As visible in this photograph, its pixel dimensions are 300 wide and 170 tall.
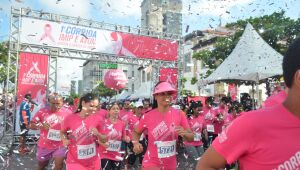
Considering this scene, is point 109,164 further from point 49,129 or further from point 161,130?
point 161,130

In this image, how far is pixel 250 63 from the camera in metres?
11.3

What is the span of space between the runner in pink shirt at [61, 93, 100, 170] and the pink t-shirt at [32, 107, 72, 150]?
1581 millimetres

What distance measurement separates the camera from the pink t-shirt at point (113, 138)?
6609 millimetres

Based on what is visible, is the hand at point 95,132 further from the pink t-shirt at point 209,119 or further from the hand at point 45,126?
the pink t-shirt at point 209,119

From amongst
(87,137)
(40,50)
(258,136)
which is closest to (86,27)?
(40,50)

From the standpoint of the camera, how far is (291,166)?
1.52 m

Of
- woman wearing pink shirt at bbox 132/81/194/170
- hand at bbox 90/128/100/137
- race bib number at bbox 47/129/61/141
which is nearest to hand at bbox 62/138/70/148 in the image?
hand at bbox 90/128/100/137

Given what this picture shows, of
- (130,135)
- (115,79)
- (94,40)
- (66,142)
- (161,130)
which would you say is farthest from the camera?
(115,79)

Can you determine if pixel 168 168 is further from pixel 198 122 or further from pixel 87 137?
pixel 198 122

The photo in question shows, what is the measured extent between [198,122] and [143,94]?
16.7m

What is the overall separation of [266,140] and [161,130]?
3035 mm

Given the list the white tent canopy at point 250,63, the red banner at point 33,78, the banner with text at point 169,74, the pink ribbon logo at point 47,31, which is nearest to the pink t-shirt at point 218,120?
the white tent canopy at point 250,63

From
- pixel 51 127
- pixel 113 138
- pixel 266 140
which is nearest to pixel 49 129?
pixel 51 127

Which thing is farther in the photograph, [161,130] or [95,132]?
[95,132]
